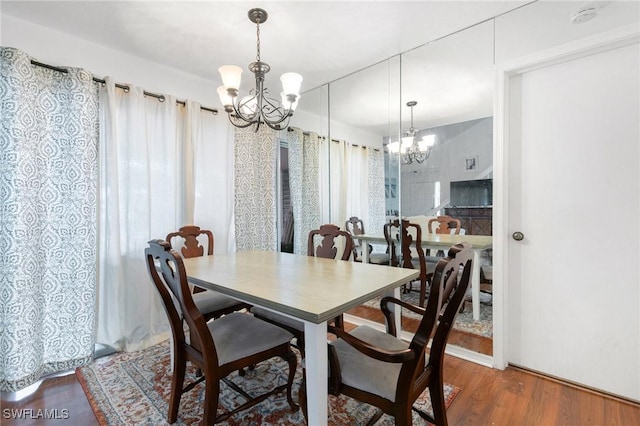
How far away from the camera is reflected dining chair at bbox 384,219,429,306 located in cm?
247

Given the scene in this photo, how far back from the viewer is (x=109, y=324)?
2.42 m

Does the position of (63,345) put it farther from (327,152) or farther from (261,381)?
(327,152)

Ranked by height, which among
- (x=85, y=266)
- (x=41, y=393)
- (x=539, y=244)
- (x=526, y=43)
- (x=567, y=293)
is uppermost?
(x=526, y=43)

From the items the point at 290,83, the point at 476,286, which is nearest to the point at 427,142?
the point at 476,286

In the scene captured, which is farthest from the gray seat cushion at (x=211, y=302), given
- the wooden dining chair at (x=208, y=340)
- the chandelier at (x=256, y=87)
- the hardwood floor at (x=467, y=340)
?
the hardwood floor at (x=467, y=340)

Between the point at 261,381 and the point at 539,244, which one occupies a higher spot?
the point at 539,244

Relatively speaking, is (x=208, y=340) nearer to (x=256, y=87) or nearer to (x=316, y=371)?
(x=316, y=371)

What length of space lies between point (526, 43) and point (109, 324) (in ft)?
12.4

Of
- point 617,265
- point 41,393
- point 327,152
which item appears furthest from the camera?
point 327,152

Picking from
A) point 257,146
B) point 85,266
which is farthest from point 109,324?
point 257,146

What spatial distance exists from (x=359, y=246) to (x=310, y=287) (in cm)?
168

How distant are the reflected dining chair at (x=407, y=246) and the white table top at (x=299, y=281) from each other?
0.82 meters

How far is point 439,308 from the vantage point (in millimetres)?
1046

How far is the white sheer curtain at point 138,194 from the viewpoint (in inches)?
93.7
